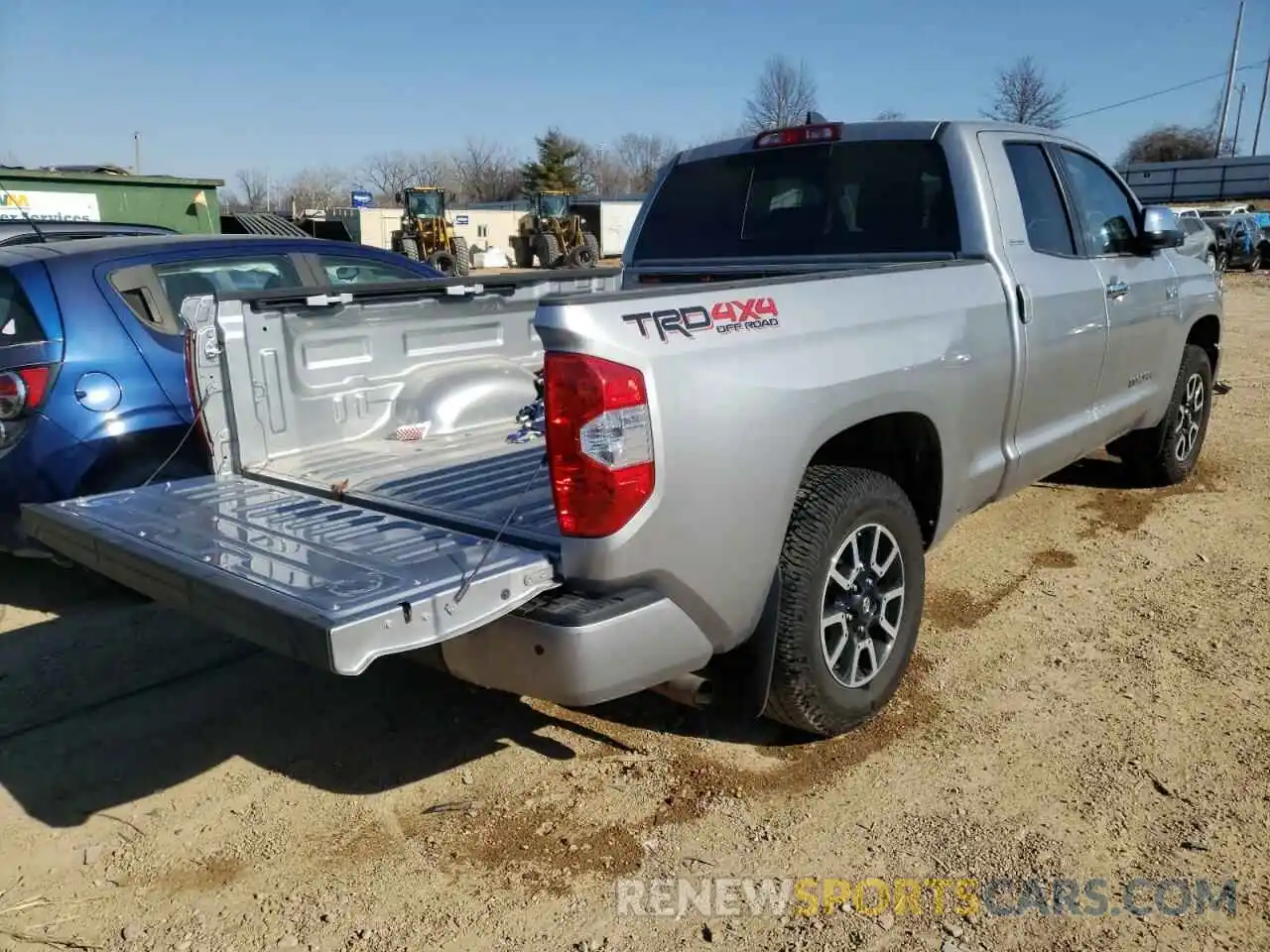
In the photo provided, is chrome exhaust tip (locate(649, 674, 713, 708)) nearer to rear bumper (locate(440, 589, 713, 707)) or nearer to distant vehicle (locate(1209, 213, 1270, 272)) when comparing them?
rear bumper (locate(440, 589, 713, 707))

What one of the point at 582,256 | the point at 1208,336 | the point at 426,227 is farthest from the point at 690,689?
the point at 426,227

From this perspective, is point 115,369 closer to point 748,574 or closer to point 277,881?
point 277,881

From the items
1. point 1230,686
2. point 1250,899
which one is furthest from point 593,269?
point 1250,899

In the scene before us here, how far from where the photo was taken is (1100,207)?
5.03 meters

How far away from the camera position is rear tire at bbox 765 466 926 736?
3.06 m

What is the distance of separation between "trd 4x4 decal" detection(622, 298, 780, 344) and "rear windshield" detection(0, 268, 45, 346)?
317cm

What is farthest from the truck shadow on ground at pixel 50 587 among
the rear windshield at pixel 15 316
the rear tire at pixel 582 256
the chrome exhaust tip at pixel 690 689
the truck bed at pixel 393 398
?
the rear tire at pixel 582 256

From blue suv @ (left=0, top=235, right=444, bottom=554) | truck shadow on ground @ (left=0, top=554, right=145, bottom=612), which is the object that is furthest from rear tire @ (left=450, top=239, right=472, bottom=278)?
blue suv @ (left=0, top=235, right=444, bottom=554)

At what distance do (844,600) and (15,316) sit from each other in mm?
3728

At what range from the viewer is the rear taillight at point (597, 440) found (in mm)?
2486

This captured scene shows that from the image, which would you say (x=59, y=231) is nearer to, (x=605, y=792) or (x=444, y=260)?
(x=605, y=792)

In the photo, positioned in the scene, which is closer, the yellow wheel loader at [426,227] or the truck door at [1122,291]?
the truck door at [1122,291]

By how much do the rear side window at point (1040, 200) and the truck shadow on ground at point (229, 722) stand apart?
97.2 inches

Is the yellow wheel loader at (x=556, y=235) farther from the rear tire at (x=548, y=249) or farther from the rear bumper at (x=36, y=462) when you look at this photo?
the rear bumper at (x=36, y=462)
